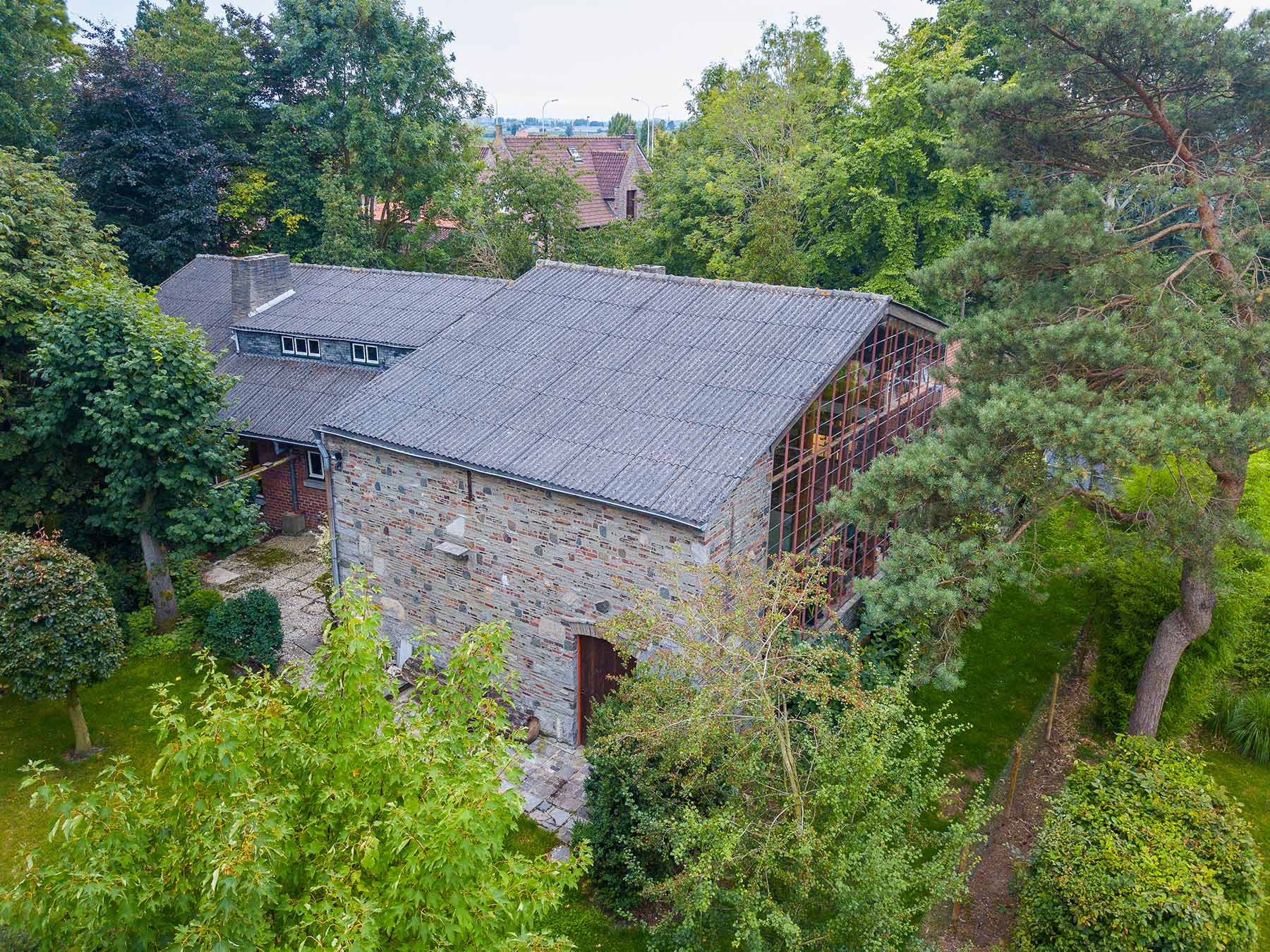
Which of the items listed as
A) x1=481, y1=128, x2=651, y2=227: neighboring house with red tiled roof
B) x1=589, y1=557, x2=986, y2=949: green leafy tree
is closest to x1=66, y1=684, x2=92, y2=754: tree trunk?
x1=589, y1=557, x2=986, y2=949: green leafy tree

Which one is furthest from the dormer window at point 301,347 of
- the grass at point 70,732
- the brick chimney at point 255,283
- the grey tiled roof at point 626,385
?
the grass at point 70,732

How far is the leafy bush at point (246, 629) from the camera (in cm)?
1712

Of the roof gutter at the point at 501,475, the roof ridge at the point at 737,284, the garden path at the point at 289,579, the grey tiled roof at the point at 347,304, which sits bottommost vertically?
the garden path at the point at 289,579

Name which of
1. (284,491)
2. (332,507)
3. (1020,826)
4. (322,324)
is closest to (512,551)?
(332,507)

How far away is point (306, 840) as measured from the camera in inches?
260

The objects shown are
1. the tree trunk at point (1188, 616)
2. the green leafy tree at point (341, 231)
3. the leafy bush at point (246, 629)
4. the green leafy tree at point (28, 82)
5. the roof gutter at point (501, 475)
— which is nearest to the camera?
the tree trunk at point (1188, 616)

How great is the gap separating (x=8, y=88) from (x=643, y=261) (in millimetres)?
24637

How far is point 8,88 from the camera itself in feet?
107

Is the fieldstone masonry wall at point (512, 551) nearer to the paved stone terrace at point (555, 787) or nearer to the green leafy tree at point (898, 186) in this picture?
the paved stone terrace at point (555, 787)

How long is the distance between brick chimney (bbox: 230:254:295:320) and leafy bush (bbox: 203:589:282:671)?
38.4ft

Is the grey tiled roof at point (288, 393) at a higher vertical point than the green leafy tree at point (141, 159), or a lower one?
lower

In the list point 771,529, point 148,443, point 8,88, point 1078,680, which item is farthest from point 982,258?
point 8,88

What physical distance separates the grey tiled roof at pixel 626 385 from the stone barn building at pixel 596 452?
0.04 meters

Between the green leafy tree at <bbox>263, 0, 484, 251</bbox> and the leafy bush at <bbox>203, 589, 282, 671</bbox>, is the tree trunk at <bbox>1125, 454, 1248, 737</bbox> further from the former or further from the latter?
the green leafy tree at <bbox>263, 0, 484, 251</bbox>
